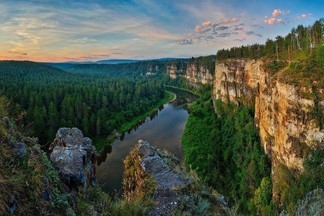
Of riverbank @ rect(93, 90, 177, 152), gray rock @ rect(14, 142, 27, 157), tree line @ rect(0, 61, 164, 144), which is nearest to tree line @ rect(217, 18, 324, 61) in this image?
riverbank @ rect(93, 90, 177, 152)

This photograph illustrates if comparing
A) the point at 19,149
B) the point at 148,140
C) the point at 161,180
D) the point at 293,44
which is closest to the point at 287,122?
the point at 161,180

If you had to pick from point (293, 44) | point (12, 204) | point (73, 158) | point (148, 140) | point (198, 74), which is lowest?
point (148, 140)

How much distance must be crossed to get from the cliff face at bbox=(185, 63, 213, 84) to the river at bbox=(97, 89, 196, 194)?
1753 inches

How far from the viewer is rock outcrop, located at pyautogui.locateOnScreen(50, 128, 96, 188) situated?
32.5ft

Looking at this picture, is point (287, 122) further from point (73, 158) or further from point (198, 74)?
point (198, 74)

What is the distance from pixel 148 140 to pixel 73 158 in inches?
1875

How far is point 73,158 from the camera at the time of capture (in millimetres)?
10797

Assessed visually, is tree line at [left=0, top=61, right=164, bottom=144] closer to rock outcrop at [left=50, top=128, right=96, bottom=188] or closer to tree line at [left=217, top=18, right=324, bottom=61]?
rock outcrop at [left=50, top=128, right=96, bottom=188]

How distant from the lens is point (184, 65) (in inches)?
7746

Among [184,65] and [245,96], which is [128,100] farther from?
[184,65]

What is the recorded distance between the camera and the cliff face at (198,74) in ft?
458

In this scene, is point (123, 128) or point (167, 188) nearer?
point (167, 188)

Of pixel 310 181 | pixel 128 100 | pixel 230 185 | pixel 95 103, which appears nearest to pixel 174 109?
pixel 128 100

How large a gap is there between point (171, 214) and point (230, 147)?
3996 cm
